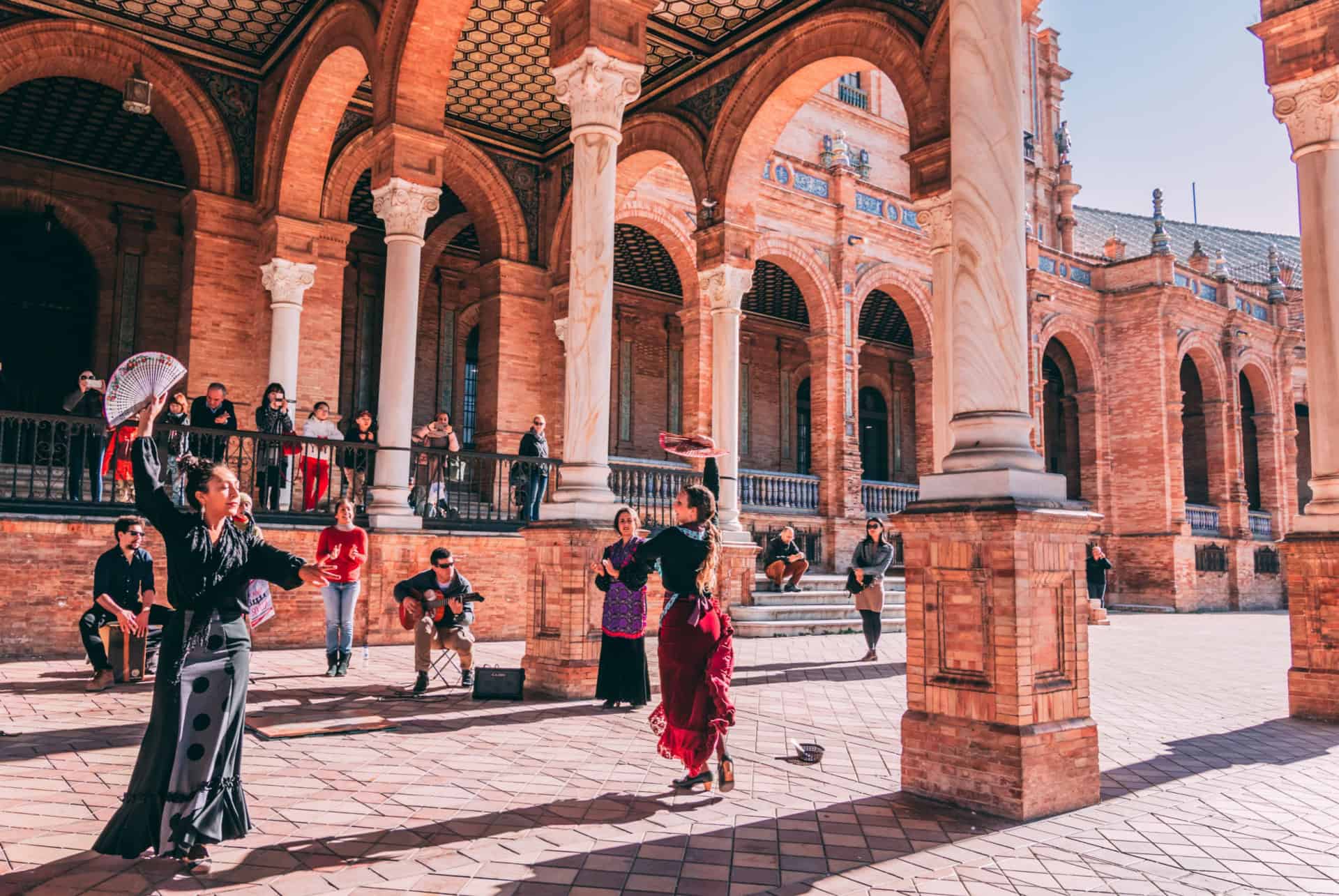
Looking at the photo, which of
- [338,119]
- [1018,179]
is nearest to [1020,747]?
[1018,179]

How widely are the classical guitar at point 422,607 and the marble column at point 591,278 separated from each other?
0.99 metres

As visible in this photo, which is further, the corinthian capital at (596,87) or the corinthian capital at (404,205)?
the corinthian capital at (404,205)

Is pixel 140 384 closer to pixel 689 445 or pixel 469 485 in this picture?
pixel 689 445

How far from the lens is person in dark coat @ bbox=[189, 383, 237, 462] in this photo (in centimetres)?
1044

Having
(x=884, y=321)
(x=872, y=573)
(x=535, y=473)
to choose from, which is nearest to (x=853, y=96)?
(x=884, y=321)

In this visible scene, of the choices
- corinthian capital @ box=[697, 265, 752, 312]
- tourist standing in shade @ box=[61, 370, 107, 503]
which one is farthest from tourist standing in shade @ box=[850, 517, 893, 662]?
tourist standing in shade @ box=[61, 370, 107, 503]

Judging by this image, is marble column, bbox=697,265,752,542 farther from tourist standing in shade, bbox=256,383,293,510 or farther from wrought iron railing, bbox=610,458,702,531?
tourist standing in shade, bbox=256,383,293,510

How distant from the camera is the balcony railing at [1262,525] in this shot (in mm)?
26922

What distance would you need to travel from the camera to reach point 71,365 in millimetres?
15891

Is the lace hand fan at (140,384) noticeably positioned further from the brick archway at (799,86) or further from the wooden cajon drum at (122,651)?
the brick archway at (799,86)

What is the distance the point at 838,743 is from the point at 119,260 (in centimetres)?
1471

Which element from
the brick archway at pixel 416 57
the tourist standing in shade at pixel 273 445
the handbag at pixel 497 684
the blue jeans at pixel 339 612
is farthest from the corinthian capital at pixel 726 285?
the handbag at pixel 497 684

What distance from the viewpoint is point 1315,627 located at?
7.84 meters

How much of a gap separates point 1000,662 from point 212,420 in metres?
8.95
